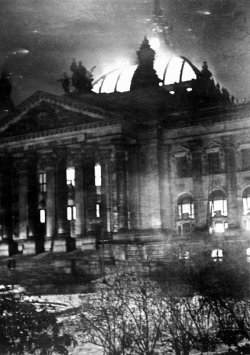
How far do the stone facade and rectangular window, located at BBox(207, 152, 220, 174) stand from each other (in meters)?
0.09

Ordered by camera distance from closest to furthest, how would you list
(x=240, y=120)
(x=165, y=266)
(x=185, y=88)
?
1. (x=165, y=266)
2. (x=240, y=120)
3. (x=185, y=88)

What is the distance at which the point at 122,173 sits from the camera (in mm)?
50219

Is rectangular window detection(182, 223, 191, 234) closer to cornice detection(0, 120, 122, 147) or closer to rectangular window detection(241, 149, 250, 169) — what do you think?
rectangular window detection(241, 149, 250, 169)

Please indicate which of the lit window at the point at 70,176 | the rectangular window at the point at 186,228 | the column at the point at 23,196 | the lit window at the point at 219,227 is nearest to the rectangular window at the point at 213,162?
the lit window at the point at 219,227

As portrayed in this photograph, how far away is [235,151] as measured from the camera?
49.5 meters

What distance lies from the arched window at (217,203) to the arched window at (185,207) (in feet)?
6.70

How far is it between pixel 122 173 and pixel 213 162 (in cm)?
841

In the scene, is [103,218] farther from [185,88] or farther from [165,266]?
[185,88]

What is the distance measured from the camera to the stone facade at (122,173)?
49.2 metres

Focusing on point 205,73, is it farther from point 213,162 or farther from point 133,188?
point 133,188

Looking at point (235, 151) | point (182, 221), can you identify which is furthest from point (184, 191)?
point (235, 151)

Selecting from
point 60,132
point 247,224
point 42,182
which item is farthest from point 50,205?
point 247,224

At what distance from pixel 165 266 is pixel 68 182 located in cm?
2013

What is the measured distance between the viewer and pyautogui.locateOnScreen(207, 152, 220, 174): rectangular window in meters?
50.4
